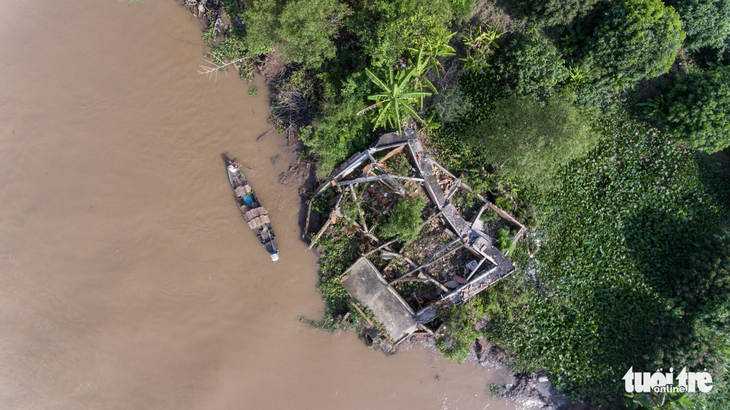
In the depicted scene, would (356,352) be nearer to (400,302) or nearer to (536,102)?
(400,302)

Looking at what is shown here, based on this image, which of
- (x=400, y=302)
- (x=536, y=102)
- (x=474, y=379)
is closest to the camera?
(x=536, y=102)

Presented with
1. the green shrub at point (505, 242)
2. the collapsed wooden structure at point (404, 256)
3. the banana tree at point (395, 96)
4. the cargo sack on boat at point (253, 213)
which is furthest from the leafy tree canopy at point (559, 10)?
the cargo sack on boat at point (253, 213)

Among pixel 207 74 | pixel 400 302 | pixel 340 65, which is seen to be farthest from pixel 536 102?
pixel 207 74

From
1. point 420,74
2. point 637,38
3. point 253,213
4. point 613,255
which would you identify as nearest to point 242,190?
point 253,213

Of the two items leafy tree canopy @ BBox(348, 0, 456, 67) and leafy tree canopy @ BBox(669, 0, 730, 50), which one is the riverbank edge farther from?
leafy tree canopy @ BBox(669, 0, 730, 50)

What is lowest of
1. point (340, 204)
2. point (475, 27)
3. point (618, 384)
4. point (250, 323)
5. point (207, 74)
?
point (250, 323)

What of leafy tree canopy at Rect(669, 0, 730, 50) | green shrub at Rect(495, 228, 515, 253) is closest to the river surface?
green shrub at Rect(495, 228, 515, 253)

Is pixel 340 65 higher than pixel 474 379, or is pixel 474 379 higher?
pixel 340 65
